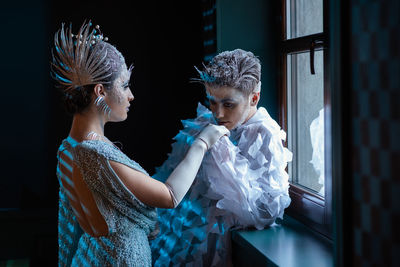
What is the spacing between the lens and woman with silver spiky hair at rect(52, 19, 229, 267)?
132cm

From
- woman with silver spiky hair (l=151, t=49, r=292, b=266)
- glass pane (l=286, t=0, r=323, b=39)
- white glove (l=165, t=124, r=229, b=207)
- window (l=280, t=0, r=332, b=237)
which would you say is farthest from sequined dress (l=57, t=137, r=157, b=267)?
glass pane (l=286, t=0, r=323, b=39)

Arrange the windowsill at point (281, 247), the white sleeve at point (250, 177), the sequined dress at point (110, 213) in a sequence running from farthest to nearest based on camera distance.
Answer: the white sleeve at point (250, 177)
the windowsill at point (281, 247)
the sequined dress at point (110, 213)

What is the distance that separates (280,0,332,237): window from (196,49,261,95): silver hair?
0.23 m

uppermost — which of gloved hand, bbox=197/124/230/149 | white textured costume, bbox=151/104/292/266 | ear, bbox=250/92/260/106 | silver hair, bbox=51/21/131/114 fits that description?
silver hair, bbox=51/21/131/114

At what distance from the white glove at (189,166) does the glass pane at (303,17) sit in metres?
0.64

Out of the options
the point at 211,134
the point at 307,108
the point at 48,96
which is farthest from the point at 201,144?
the point at 48,96

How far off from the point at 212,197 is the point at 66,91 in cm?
64

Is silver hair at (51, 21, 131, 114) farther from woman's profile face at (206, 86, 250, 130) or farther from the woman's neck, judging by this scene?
woman's profile face at (206, 86, 250, 130)

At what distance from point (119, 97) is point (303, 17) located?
0.95 metres

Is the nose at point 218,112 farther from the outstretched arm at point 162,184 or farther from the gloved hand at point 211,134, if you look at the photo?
the outstretched arm at point 162,184

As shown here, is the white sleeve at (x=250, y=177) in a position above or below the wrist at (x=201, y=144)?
below

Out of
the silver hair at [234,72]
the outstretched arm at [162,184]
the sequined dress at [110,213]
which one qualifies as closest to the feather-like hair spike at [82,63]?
the sequined dress at [110,213]

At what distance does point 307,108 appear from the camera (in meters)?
1.89

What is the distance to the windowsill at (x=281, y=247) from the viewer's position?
1.43 meters
